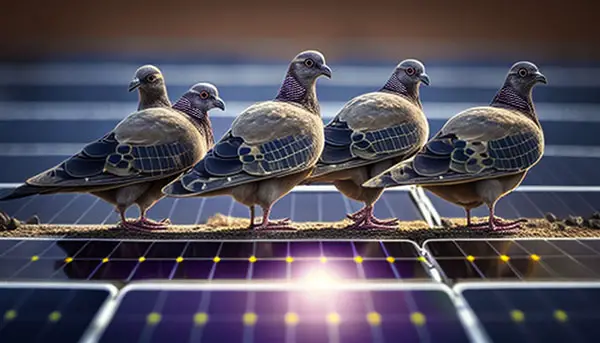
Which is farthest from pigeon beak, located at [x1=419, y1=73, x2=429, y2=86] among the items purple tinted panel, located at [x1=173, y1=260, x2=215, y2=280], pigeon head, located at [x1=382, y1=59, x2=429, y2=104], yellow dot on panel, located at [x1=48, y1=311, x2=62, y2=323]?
yellow dot on panel, located at [x1=48, y1=311, x2=62, y2=323]

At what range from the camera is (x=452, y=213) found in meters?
4.59

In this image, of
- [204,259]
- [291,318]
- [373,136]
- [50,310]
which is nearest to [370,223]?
[373,136]

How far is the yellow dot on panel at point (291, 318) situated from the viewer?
2732 mm

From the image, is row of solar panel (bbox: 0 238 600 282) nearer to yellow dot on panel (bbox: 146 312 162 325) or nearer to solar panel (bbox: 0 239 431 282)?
solar panel (bbox: 0 239 431 282)

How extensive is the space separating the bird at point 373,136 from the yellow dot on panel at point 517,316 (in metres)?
1.22

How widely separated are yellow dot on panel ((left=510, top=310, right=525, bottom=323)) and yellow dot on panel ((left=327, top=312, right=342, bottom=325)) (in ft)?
2.50

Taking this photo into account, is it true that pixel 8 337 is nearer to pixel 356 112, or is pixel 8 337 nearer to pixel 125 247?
pixel 125 247

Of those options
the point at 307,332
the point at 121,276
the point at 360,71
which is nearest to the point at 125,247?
the point at 121,276

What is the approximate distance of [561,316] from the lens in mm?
2812

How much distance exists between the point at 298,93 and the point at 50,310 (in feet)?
5.91

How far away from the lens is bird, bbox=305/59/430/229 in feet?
12.1

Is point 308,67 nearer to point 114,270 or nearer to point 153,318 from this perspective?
point 114,270

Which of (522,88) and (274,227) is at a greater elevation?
(522,88)

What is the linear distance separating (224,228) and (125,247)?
0.65 metres
